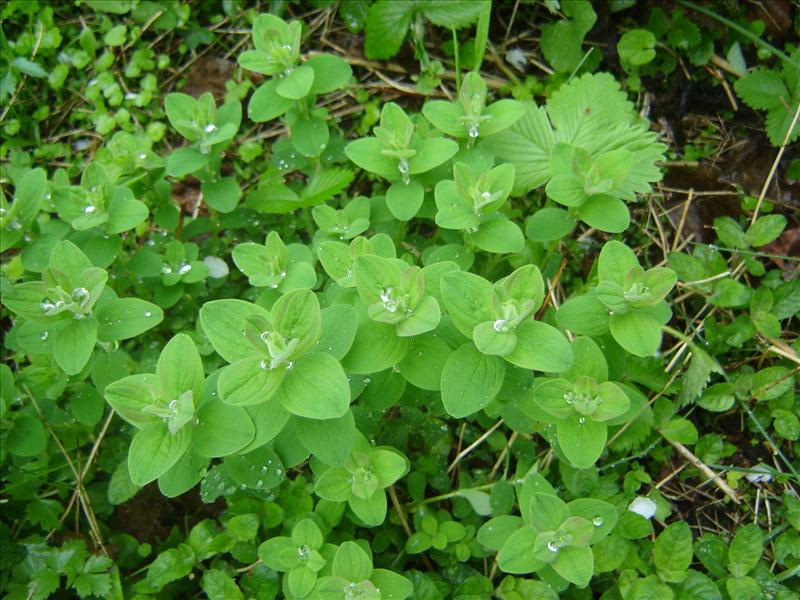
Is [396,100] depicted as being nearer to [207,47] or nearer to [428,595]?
[207,47]

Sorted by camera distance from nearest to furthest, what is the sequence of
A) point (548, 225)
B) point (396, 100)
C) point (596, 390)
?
point (596, 390), point (548, 225), point (396, 100)

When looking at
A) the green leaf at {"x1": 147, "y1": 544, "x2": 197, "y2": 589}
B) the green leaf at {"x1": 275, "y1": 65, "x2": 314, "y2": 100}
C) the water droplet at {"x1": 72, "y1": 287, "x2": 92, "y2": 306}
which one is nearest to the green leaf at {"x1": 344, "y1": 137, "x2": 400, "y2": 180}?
the green leaf at {"x1": 275, "y1": 65, "x2": 314, "y2": 100}

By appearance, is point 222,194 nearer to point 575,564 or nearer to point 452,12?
point 452,12

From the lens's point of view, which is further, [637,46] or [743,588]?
[637,46]

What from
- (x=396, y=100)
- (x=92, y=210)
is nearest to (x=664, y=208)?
(x=396, y=100)

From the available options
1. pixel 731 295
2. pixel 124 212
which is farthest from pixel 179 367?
pixel 731 295

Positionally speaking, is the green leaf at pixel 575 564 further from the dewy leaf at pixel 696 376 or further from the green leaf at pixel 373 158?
the green leaf at pixel 373 158
